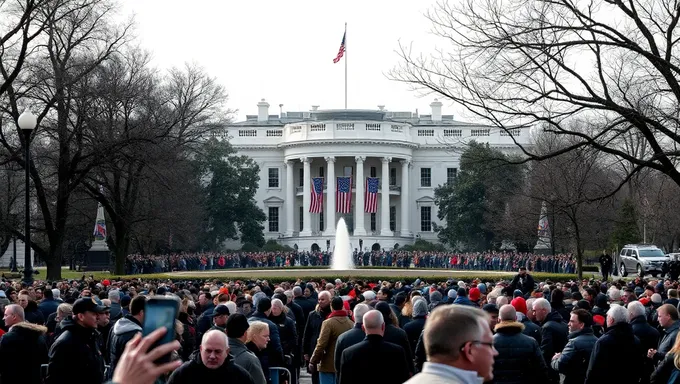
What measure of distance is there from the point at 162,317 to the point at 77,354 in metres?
5.71

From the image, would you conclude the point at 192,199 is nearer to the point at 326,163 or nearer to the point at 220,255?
the point at 220,255

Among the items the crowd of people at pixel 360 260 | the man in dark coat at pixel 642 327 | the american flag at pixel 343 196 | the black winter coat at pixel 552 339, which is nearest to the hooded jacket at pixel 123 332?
the black winter coat at pixel 552 339

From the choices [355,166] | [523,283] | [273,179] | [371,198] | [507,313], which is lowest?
[507,313]

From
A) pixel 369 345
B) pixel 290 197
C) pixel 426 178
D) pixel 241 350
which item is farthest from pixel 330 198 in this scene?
pixel 241 350

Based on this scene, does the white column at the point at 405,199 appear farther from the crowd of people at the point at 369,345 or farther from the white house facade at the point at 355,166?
the crowd of people at the point at 369,345

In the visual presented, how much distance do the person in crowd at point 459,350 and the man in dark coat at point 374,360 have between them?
16.3ft

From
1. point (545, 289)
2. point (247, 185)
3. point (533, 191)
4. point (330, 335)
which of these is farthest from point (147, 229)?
point (330, 335)

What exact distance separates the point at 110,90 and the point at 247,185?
50714 millimetres

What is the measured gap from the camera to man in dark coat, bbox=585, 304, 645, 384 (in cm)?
1000

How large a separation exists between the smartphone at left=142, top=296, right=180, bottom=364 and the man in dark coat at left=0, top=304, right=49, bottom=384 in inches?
274

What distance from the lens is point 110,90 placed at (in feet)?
139

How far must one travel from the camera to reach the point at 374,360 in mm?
9531

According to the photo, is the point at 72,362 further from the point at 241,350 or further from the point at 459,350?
the point at 459,350

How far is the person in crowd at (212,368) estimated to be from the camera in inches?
293
